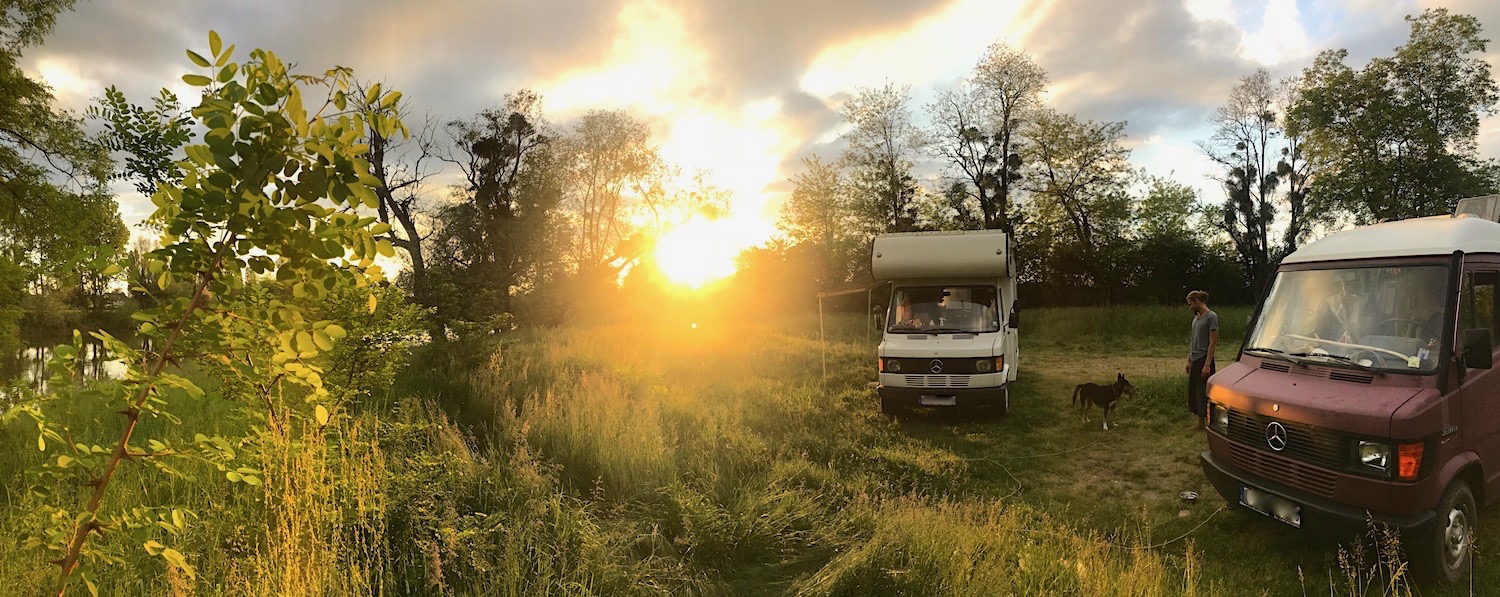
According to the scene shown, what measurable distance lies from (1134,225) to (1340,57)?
10.4 m

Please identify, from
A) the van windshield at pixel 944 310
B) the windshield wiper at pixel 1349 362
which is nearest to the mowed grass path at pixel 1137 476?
the windshield wiper at pixel 1349 362

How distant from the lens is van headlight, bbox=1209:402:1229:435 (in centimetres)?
559

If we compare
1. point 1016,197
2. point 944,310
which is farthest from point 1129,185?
point 944,310

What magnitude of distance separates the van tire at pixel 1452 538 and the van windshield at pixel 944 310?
6.22 meters

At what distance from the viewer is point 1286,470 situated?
499 cm

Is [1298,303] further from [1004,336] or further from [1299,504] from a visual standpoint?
[1004,336]

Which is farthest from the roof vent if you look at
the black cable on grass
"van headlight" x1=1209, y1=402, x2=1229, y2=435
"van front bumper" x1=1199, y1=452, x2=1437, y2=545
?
"van front bumper" x1=1199, y1=452, x2=1437, y2=545

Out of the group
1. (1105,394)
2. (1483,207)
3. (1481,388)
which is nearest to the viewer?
(1481,388)

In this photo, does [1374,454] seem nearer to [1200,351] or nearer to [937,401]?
[1200,351]

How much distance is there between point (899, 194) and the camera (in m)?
33.4

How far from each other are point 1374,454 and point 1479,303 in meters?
1.84

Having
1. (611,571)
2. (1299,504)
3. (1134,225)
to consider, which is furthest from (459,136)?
(1134,225)

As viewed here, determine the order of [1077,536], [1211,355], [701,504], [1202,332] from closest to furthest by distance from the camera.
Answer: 1. [1077,536]
2. [701,504]
3. [1211,355]
4. [1202,332]

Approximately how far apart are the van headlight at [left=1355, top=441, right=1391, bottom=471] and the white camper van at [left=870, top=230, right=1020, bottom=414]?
5.66m
